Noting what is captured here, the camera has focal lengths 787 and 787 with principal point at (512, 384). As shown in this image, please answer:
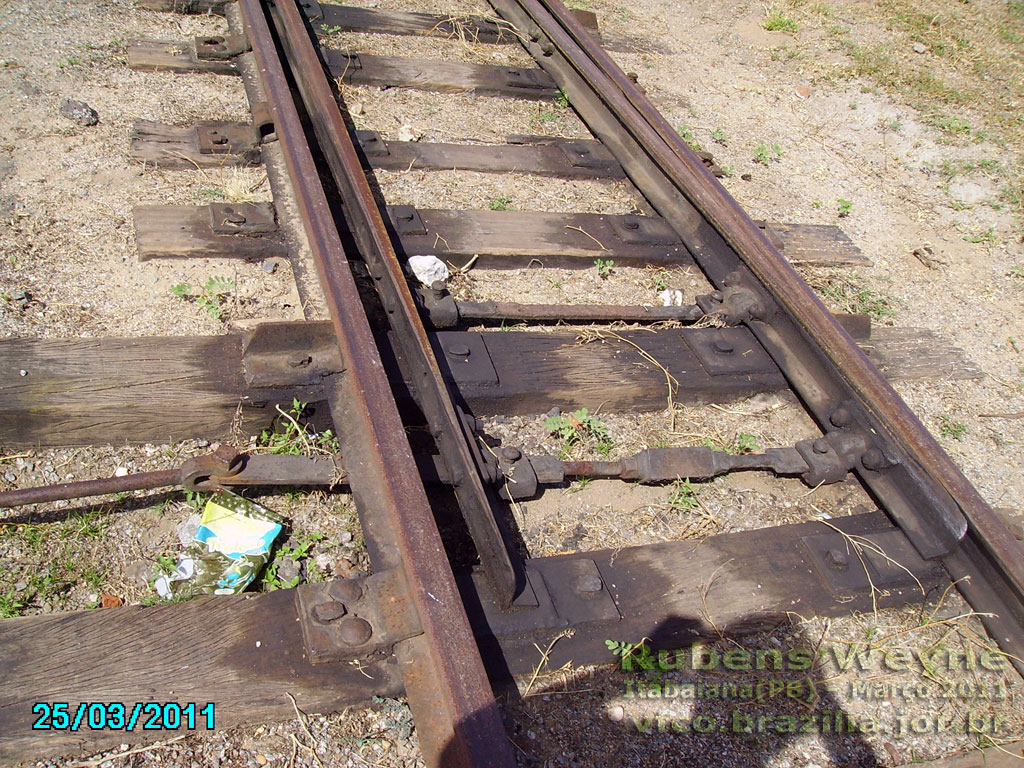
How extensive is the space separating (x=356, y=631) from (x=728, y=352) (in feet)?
6.58

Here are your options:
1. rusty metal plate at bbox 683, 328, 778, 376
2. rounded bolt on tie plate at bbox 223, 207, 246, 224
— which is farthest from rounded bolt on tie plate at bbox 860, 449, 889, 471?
rounded bolt on tie plate at bbox 223, 207, 246, 224

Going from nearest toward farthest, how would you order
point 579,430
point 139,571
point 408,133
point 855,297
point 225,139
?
point 139,571
point 579,430
point 225,139
point 855,297
point 408,133

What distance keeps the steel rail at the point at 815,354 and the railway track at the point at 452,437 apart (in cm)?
1

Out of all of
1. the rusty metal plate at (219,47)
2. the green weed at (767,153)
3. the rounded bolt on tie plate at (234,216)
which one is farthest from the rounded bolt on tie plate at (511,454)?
the green weed at (767,153)

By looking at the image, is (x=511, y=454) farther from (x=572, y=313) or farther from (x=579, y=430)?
(x=572, y=313)

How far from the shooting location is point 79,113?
396 centimetres

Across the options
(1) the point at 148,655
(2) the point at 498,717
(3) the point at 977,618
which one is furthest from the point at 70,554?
(3) the point at 977,618

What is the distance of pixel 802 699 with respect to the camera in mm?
2287

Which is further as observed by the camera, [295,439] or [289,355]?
[295,439]

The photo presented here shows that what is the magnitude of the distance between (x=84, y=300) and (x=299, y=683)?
1900 mm

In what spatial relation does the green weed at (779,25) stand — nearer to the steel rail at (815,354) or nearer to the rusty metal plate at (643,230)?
the steel rail at (815,354)

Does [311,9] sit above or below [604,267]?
above

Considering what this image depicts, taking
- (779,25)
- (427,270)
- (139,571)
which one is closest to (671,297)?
(427,270)

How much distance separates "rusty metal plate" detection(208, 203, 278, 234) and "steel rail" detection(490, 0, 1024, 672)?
1.96 metres
